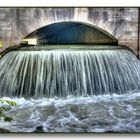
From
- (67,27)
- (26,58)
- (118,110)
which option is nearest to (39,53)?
(26,58)

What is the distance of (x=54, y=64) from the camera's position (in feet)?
5.49

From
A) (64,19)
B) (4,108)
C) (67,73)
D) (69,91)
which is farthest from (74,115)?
(64,19)

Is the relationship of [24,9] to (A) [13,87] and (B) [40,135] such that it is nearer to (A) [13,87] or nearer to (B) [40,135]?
(A) [13,87]

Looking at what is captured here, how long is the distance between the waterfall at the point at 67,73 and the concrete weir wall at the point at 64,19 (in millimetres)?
114

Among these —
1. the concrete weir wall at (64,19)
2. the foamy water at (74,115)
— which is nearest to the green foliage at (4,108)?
the foamy water at (74,115)

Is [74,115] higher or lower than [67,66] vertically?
lower

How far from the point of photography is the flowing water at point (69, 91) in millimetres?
1631

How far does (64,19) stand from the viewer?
1.65 metres

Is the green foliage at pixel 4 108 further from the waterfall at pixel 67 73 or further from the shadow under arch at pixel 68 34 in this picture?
the shadow under arch at pixel 68 34

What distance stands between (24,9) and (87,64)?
21.5 inches

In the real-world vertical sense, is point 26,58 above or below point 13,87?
above

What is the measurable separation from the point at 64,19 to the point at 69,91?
471mm

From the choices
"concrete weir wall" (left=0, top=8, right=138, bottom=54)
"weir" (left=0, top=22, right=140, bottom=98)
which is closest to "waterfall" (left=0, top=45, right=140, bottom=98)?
"weir" (left=0, top=22, right=140, bottom=98)

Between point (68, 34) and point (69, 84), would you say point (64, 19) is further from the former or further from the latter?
point (69, 84)
